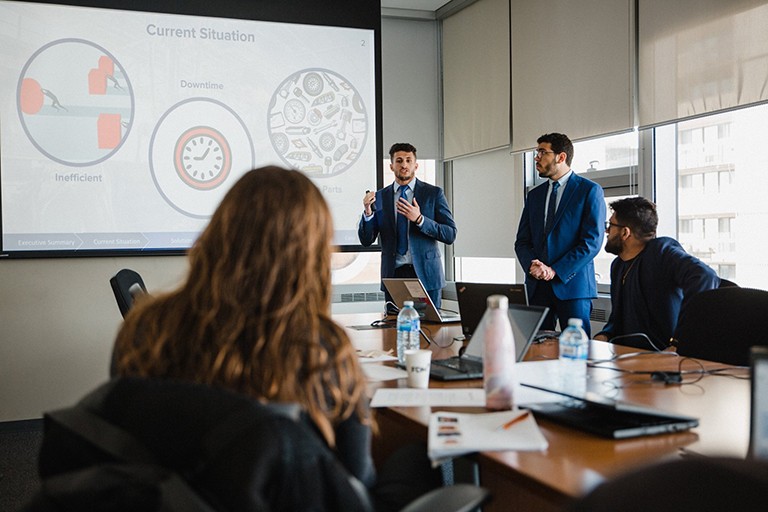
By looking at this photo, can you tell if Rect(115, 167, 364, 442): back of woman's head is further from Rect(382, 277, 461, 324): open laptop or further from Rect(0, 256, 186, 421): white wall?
Rect(0, 256, 186, 421): white wall

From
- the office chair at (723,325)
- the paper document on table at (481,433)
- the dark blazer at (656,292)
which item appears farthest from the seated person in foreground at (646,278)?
the paper document on table at (481,433)

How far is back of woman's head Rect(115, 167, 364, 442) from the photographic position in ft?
3.78

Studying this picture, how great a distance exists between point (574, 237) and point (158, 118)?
2584 millimetres

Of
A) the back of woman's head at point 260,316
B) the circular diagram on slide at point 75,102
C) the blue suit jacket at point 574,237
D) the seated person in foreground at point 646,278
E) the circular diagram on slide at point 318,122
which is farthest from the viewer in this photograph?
the circular diagram on slide at point 318,122

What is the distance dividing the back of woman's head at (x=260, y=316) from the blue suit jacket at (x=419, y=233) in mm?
3143

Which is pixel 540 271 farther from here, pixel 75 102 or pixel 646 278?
pixel 75 102

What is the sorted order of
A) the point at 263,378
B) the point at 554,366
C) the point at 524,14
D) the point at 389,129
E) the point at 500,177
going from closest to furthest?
1. the point at 263,378
2. the point at 554,366
3. the point at 524,14
4. the point at 500,177
5. the point at 389,129

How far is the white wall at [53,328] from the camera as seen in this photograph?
166 inches

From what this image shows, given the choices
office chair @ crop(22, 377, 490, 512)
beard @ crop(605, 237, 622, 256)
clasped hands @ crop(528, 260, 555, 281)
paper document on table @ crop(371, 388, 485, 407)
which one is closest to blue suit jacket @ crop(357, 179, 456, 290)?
clasped hands @ crop(528, 260, 555, 281)

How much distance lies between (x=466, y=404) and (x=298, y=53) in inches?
137

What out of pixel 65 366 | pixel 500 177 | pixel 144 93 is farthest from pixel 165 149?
pixel 500 177

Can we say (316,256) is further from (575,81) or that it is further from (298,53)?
(575,81)

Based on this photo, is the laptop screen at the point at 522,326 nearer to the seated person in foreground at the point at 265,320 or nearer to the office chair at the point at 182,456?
the seated person in foreground at the point at 265,320

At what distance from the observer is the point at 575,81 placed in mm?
4844
